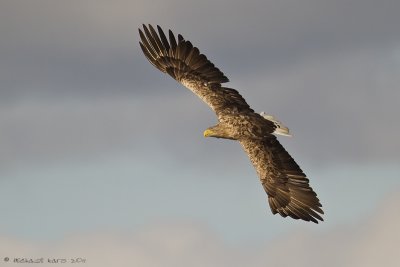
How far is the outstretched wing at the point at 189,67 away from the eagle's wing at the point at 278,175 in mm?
1321

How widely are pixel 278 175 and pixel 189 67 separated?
391 centimetres

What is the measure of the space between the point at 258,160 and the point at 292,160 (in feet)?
2.74

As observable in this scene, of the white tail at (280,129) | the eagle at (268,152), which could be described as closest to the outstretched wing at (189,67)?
the eagle at (268,152)

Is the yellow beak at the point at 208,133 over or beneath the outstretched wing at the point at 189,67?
beneath

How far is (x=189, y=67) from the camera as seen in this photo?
23422mm

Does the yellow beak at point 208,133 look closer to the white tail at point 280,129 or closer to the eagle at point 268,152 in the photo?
the eagle at point 268,152

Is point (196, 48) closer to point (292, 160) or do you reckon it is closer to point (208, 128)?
point (208, 128)

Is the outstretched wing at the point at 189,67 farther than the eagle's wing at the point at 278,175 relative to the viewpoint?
Yes

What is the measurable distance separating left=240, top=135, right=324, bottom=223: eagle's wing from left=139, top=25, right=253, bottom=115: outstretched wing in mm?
1321

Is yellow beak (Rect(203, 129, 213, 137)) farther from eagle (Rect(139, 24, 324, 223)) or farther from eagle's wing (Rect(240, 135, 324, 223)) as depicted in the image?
eagle's wing (Rect(240, 135, 324, 223))

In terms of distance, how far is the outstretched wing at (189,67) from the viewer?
74.3 ft

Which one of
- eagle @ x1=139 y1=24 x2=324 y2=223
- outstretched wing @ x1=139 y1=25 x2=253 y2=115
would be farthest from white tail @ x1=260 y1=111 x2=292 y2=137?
outstretched wing @ x1=139 y1=25 x2=253 y2=115

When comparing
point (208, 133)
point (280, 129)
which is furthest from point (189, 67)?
point (280, 129)

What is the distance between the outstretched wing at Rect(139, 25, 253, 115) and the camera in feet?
74.3
